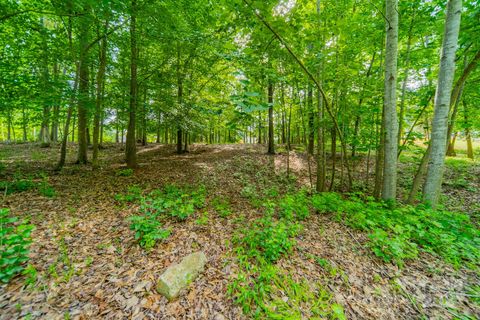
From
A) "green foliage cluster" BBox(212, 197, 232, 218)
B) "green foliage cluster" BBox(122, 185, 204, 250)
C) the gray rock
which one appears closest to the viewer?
the gray rock

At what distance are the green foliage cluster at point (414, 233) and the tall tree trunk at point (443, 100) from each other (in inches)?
23.4

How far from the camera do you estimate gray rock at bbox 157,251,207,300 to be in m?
2.26

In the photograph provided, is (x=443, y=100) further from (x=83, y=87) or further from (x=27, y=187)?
(x=83, y=87)

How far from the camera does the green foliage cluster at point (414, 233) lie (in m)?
2.94

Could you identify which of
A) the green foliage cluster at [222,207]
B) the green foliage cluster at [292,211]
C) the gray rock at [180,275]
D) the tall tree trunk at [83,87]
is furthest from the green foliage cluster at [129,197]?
the green foliage cluster at [292,211]

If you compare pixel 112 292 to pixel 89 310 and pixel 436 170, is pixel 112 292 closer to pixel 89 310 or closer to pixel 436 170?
pixel 89 310

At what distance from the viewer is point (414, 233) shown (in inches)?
132

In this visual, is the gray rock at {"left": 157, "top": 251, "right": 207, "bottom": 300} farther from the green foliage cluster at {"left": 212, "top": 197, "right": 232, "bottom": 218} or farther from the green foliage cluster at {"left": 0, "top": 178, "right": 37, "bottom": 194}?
the green foliage cluster at {"left": 0, "top": 178, "right": 37, "bottom": 194}

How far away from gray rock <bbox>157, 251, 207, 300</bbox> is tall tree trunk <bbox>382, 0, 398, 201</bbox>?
4268 mm

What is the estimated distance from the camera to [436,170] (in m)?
3.95

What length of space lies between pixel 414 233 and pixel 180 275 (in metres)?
4.04

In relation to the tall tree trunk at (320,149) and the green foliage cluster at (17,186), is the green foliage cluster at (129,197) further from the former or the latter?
the tall tree trunk at (320,149)

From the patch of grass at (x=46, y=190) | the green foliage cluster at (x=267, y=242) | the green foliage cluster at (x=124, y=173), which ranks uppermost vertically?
the green foliage cluster at (x=124, y=173)

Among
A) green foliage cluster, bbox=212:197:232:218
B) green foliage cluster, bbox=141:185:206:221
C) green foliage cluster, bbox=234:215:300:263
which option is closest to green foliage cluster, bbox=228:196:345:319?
green foliage cluster, bbox=234:215:300:263
